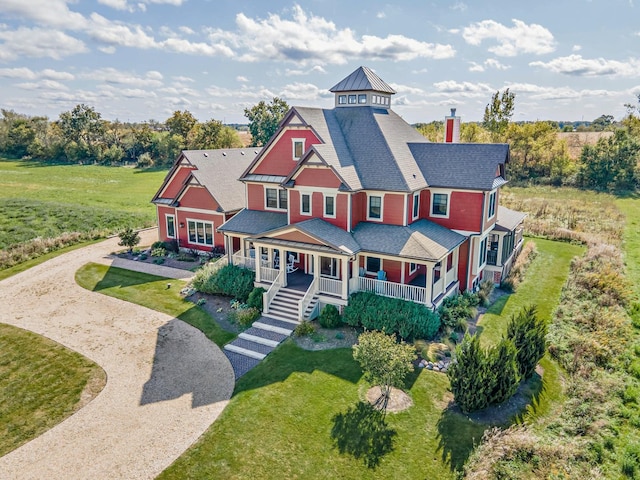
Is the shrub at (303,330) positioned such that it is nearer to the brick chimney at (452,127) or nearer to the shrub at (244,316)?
the shrub at (244,316)

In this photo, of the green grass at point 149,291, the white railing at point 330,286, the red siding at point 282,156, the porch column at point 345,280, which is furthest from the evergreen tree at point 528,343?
the red siding at point 282,156

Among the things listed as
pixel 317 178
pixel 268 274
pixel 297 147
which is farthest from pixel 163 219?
pixel 317 178

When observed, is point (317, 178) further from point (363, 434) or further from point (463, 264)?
point (363, 434)

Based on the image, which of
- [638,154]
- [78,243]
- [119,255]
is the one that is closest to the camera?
[119,255]

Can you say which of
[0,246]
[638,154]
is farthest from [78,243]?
[638,154]

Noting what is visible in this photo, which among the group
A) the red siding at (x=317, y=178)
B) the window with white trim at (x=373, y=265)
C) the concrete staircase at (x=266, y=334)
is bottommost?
the concrete staircase at (x=266, y=334)

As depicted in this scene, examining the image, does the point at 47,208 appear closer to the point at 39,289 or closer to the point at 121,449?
the point at 39,289
